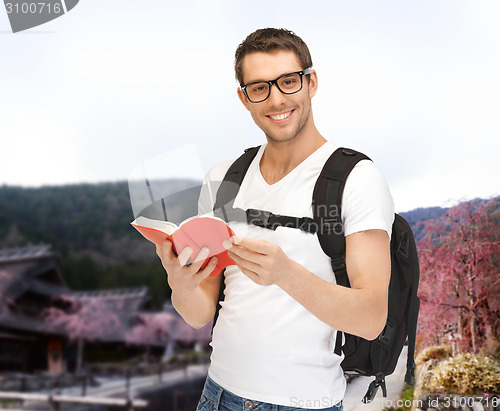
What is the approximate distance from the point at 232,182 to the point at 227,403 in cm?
34

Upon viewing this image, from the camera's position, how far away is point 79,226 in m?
3.46

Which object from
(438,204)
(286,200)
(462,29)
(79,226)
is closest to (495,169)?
(438,204)

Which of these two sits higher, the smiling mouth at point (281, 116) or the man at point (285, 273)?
the smiling mouth at point (281, 116)

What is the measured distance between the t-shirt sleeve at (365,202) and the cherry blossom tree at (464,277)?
5.12 ft

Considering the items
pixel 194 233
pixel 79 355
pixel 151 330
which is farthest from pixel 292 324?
pixel 79 355

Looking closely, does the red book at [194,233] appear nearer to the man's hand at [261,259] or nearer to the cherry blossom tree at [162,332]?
the man's hand at [261,259]

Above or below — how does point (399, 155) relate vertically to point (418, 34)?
below

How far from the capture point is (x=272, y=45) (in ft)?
2.63

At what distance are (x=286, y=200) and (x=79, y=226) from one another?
2.94 metres

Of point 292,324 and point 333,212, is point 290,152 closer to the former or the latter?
point 333,212

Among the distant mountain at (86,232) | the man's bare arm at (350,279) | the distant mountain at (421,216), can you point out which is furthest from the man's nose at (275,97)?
the distant mountain at (86,232)

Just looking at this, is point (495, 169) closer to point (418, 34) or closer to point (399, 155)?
point (399, 155)

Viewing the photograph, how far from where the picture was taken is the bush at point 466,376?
2.04 metres

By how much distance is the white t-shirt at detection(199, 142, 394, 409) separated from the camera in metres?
0.72
